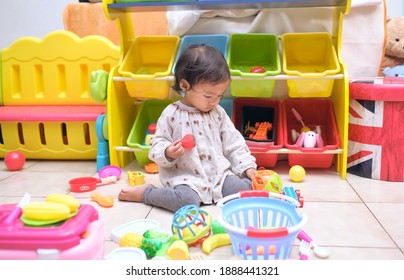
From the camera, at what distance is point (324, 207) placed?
1.24m

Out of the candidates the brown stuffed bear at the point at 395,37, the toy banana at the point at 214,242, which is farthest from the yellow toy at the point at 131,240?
the brown stuffed bear at the point at 395,37

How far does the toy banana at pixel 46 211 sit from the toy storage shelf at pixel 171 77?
81 centimetres

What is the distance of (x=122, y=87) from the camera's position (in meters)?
1.74

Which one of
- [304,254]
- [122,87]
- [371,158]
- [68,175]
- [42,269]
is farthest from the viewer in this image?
[122,87]

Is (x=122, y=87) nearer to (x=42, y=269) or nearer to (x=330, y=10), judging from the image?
(x=330, y=10)

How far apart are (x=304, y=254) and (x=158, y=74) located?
2.93 feet

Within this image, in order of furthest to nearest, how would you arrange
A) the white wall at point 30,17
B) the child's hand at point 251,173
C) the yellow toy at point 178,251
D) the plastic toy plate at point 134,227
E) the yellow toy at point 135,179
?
the white wall at point 30,17 → the yellow toy at point 135,179 → the child's hand at point 251,173 → the plastic toy plate at point 134,227 → the yellow toy at point 178,251

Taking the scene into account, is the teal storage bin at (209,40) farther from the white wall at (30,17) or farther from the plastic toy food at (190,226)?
the white wall at (30,17)

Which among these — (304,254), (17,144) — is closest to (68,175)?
(17,144)

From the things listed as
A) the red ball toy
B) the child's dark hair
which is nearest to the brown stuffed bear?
the child's dark hair

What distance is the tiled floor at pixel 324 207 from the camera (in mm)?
980

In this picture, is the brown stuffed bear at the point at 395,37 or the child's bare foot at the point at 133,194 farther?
the brown stuffed bear at the point at 395,37

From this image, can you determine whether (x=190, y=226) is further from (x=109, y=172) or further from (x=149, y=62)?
(x=149, y=62)

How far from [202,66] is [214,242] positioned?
0.50 meters
